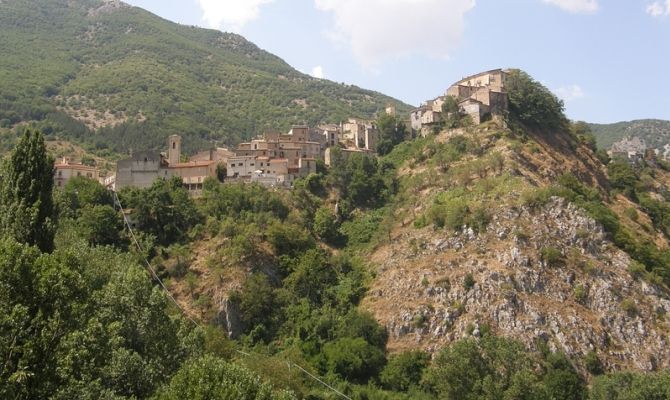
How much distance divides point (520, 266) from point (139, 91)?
101963 mm

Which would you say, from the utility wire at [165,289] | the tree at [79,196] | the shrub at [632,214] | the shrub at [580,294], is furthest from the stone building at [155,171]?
the shrub at [632,214]

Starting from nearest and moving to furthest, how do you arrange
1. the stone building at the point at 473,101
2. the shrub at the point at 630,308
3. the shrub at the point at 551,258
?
1. the shrub at the point at 630,308
2. the shrub at the point at 551,258
3. the stone building at the point at 473,101

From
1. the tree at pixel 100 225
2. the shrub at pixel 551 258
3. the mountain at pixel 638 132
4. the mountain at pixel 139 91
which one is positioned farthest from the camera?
the mountain at pixel 638 132

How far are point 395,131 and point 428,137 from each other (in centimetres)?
580

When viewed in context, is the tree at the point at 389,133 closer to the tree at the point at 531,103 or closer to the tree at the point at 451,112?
the tree at the point at 451,112

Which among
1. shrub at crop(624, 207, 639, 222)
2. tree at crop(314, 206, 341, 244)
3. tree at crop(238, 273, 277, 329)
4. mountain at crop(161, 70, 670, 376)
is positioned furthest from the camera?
shrub at crop(624, 207, 639, 222)

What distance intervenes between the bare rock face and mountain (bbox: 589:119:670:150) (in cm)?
10292

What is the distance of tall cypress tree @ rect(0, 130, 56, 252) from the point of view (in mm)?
38312

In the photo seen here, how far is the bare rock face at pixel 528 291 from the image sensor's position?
5353 centimetres

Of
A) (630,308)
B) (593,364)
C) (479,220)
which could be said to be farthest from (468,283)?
(630,308)

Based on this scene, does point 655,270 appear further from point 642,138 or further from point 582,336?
point 642,138

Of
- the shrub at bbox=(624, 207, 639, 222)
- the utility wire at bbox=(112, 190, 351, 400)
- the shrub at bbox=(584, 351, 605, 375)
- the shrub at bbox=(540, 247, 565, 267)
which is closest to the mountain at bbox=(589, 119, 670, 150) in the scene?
the shrub at bbox=(624, 207, 639, 222)

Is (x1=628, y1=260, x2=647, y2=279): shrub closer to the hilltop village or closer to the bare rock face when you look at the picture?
the bare rock face

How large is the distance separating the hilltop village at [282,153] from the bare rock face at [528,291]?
55.9 feet
